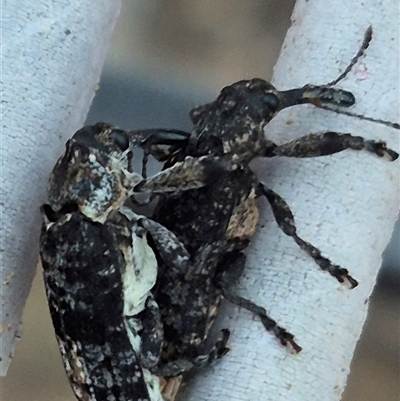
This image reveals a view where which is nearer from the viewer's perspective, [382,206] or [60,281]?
[60,281]

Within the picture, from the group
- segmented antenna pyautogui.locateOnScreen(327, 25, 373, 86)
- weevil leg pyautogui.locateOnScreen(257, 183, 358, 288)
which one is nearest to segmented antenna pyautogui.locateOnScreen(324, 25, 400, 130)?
segmented antenna pyautogui.locateOnScreen(327, 25, 373, 86)

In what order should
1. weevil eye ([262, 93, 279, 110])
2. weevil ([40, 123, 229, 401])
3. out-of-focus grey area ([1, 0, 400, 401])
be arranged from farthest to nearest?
out-of-focus grey area ([1, 0, 400, 401]) → weevil eye ([262, 93, 279, 110]) → weevil ([40, 123, 229, 401])

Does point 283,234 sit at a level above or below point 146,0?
below

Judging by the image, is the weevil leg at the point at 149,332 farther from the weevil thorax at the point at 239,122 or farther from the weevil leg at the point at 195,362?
the weevil thorax at the point at 239,122

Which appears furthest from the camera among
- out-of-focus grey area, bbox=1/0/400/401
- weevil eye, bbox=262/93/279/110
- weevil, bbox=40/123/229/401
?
out-of-focus grey area, bbox=1/0/400/401

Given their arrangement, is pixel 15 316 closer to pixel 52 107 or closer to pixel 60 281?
pixel 60 281

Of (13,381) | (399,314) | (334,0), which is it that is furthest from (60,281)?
(399,314)

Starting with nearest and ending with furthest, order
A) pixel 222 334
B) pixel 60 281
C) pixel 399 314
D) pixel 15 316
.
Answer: pixel 60 281, pixel 222 334, pixel 15 316, pixel 399 314

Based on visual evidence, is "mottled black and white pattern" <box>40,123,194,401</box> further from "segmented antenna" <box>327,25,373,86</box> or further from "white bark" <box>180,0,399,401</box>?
"segmented antenna" <box>327,25,373,86</box>
